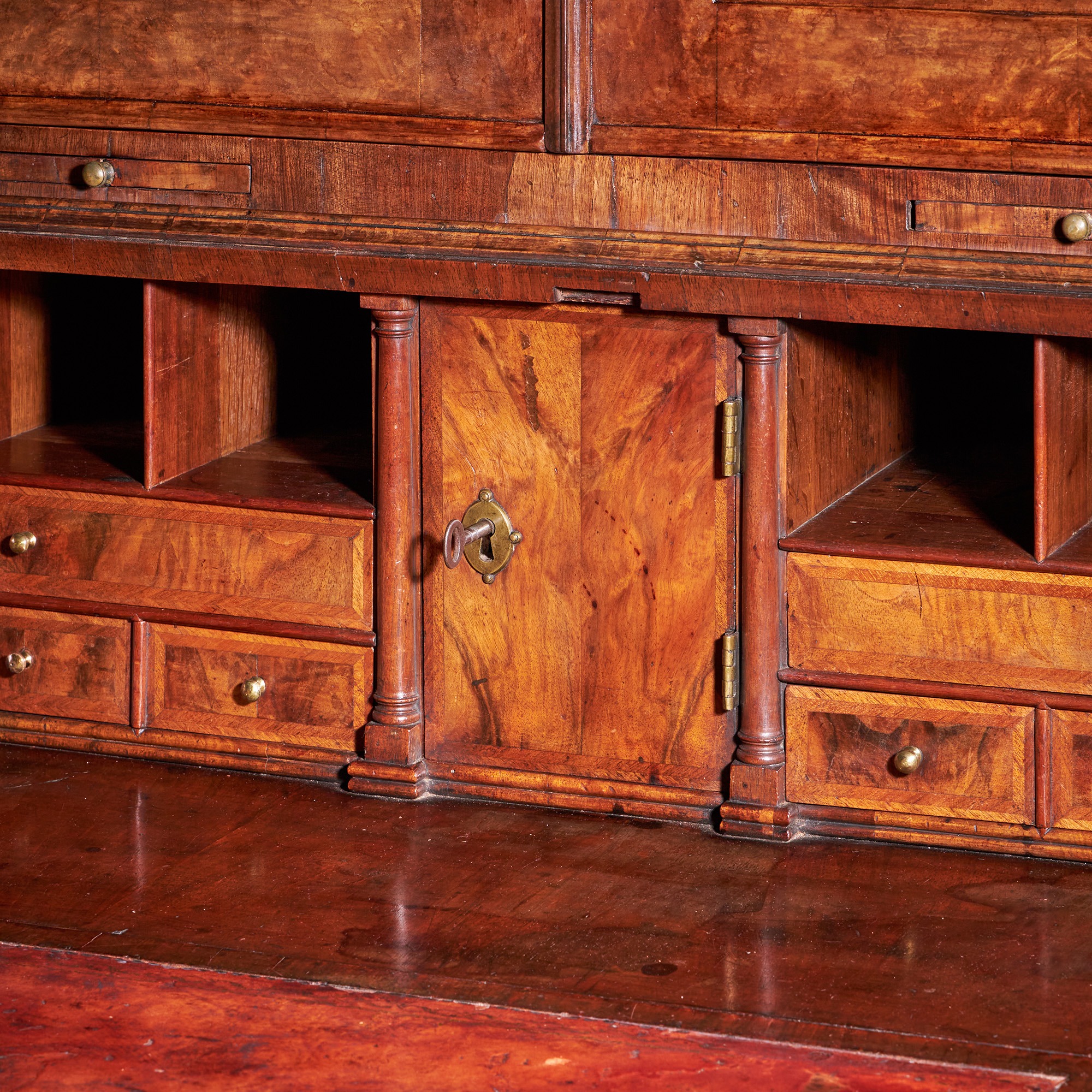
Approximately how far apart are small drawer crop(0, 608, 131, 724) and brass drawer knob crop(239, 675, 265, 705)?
0.22 m

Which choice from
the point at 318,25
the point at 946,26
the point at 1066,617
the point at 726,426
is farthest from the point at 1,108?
the point at 1066,617

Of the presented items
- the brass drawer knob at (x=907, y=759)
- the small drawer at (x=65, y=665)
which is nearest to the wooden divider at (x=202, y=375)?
the small drawer at (x=65, y=665)

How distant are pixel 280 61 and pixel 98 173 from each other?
343mm

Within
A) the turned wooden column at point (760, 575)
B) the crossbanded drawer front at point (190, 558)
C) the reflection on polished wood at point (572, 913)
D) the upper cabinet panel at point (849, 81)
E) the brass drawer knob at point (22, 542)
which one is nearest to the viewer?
the reflection on polished wood at point (572, 913)

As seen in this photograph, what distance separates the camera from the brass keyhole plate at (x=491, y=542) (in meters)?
3.08

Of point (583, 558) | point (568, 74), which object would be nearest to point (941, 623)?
point (583, 558)

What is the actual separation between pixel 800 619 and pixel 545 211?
0.70 metres

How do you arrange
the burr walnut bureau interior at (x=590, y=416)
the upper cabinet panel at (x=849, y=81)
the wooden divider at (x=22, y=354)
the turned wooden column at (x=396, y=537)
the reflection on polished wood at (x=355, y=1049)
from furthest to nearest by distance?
the wooden divider at (x=22, y=354)
the turned wooden column at (x=396, y=537)
the burr walnut bureau interior at (x=590, y=416)
the upper cabinet panel at (x=849, y=81)
the reflection on polished wood at (x=355, y=1049)

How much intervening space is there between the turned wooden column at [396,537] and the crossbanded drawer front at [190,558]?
49mm

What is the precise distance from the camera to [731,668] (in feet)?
9.86

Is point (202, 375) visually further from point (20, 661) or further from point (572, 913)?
point (572, 913)

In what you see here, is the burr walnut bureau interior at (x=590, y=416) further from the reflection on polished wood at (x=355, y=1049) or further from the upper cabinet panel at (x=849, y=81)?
the reflection on polished wood at (x=355, y=1049)

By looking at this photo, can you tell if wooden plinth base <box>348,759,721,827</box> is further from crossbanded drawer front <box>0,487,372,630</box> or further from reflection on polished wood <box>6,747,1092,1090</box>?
crossbanded drawer front <box>0,487,372,630</box>

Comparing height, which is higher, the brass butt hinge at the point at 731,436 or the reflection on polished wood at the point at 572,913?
the brass butt hinge at the point at 731,436
